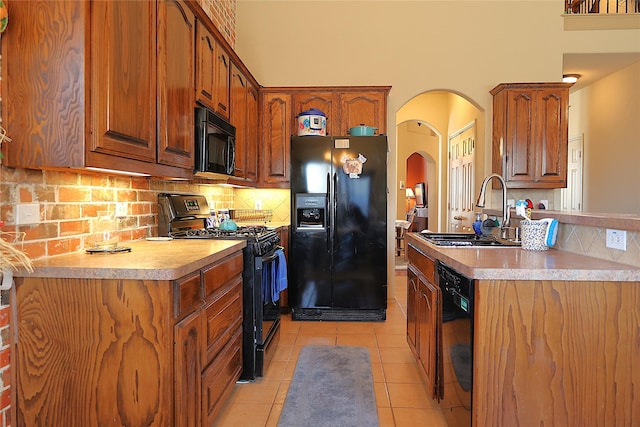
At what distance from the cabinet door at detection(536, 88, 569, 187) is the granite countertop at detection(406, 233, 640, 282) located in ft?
8.41

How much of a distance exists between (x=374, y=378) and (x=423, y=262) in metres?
0.89

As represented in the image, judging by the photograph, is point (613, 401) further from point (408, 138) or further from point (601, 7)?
point (408, 138)

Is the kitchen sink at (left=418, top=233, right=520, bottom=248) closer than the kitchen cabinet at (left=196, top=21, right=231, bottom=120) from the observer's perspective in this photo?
Yes

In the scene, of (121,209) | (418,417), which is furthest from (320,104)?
(418,417)

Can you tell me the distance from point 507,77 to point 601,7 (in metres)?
2.79

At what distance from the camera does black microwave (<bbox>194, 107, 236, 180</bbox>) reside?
2.67m

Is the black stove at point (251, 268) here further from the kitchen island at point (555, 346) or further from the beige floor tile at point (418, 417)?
the kitchen island at point (555, 346)

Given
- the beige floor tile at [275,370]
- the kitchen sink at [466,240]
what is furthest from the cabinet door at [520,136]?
the beige floor tile at [275,370]

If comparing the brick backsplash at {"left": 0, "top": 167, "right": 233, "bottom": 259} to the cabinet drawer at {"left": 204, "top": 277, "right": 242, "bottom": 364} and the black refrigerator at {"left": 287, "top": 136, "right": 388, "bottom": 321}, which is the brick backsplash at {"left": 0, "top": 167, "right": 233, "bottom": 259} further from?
the black refrigerator at {"left": 287, "top": 136, "right": 388, "bottom": 321}

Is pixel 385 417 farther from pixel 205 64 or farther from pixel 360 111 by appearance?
pixel 360 111

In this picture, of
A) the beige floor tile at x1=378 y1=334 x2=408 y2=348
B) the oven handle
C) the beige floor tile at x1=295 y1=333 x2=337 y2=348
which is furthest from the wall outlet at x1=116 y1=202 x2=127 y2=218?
the beige floor tile at x1=378 y1=334 x2=408 y2=348

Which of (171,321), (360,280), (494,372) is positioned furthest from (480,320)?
(360,280)

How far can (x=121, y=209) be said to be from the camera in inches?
96.1

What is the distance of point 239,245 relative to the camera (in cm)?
253
